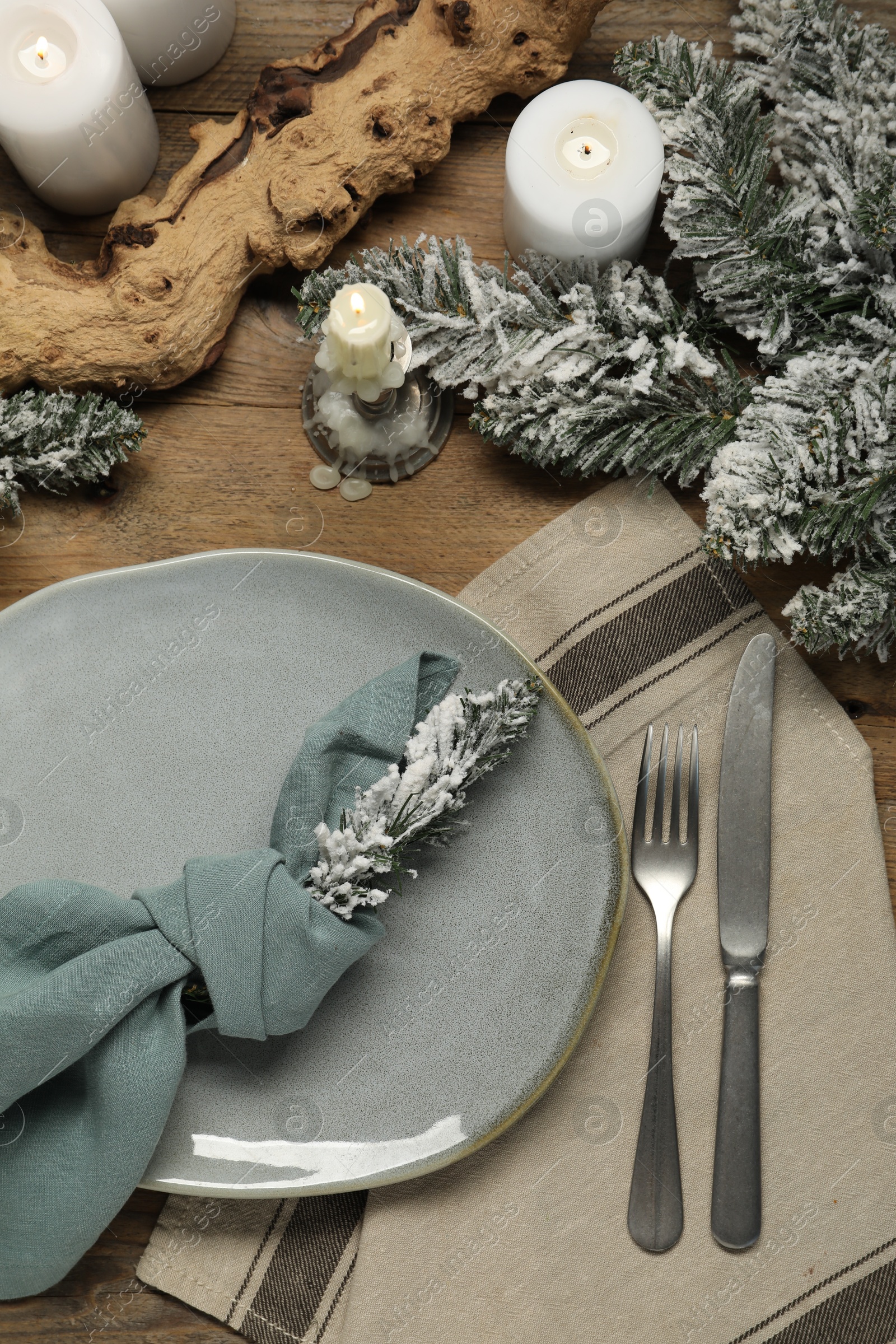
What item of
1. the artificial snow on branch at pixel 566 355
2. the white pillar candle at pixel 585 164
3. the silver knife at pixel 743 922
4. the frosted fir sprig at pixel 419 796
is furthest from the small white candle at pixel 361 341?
the silver knife at pixel 743 922

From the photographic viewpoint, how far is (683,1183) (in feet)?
2.33

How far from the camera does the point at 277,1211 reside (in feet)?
2.39

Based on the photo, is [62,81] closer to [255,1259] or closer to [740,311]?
[740,311]

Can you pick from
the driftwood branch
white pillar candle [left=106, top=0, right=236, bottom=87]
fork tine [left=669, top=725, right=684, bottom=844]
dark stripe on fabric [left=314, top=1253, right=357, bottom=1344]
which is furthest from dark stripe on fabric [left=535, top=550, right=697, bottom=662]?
white pillar candle [left=106, top=0, right=236, bottom=87]

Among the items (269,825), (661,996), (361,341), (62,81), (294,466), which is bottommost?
(661,996)

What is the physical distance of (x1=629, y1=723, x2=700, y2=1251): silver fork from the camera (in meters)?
0.70

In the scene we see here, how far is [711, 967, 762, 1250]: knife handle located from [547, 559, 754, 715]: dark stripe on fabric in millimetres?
236

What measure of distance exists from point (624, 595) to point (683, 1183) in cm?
43

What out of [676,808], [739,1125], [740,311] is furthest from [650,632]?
[739,1125]

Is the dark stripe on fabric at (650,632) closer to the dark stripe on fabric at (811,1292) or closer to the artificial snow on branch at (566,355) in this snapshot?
the artificial snow on branch at (566,355)

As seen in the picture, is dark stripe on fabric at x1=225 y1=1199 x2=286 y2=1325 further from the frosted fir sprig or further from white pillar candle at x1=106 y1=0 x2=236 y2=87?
white pillar candle at x1=106 y1=0 x2=236 y2=87

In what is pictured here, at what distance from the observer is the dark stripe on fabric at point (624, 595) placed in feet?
2.59

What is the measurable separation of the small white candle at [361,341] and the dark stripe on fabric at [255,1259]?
23.9 inches

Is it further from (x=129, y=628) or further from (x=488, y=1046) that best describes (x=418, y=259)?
(x=488, y=1046)
